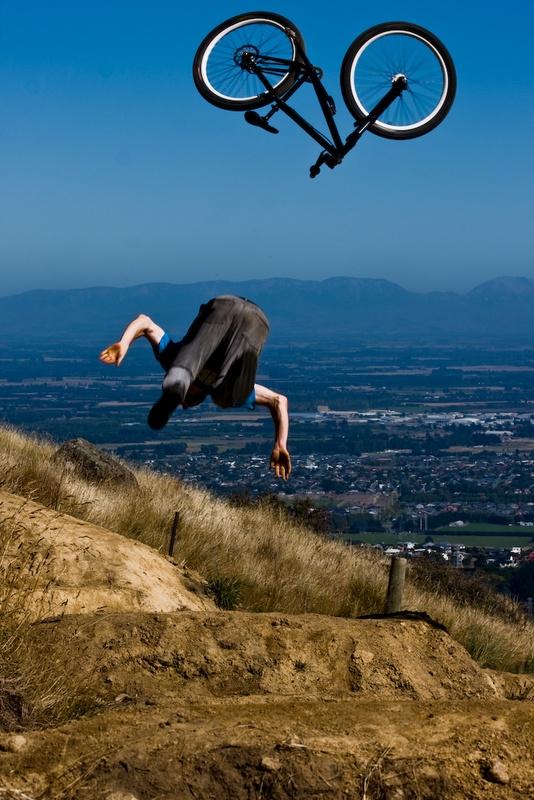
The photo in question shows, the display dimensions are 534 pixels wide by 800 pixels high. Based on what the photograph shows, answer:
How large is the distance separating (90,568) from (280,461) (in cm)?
282

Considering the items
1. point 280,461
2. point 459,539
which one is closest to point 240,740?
point 280,461

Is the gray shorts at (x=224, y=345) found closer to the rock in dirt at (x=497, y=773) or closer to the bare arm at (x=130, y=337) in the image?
the bare arm at (x=130, y=337)

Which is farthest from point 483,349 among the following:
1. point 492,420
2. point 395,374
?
point 492,420

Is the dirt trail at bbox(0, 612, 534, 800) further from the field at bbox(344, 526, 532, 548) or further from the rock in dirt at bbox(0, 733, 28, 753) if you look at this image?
the field at bbox(344, 526, 532, 548)

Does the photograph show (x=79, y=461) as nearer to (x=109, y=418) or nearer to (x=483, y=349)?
(x=109, y=418)

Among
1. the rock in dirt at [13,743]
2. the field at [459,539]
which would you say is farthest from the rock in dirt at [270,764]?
the field at [459,539]

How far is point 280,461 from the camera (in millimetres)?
6773

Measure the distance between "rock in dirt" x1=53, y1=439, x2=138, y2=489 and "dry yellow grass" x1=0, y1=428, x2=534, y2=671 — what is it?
0.38 metres

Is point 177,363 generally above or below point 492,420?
above

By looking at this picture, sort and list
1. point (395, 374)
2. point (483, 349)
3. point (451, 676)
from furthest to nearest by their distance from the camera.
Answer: point (483, 349)
point (395, 374)
point (451, 676)

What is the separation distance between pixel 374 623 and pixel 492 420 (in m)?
76.6

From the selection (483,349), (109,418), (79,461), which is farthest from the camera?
(483,349)

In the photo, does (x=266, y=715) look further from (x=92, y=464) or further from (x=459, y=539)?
(x=459, y=539)

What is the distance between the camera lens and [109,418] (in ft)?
222
